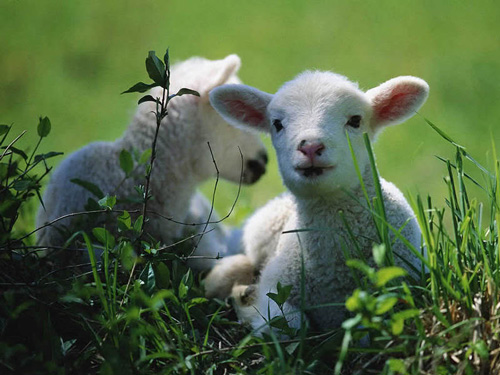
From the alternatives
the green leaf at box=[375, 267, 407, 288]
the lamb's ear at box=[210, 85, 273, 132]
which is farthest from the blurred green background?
the green leaf at box=[375, 267, 407, 288]

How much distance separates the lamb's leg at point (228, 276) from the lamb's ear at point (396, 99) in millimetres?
1234

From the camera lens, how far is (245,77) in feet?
32.1

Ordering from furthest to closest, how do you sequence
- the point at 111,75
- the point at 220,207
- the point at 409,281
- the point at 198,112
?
the point at 111,75 → the point at 220,207 → the point at 198,112 → the point at 409,281

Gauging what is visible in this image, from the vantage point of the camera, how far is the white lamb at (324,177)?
3.12 m

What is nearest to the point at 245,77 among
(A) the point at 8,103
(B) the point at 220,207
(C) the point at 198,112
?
(B) the point at 220,207

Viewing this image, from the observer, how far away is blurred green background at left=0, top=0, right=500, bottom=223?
8.61 meters

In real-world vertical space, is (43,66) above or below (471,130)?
above

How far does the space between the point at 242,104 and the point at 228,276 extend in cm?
106

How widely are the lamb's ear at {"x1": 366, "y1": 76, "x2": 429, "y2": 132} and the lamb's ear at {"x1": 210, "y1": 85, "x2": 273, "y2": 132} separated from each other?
0.56 metres

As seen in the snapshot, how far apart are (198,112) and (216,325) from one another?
1.75 m

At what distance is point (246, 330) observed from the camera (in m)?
3.30

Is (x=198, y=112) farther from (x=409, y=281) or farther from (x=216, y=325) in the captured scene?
(x=409, y=281)

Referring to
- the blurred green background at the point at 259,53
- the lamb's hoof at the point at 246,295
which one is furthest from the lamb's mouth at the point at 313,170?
the blurred green background at the point at 259,53

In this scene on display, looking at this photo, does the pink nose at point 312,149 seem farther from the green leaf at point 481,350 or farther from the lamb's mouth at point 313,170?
the green leaf at point 481,350
